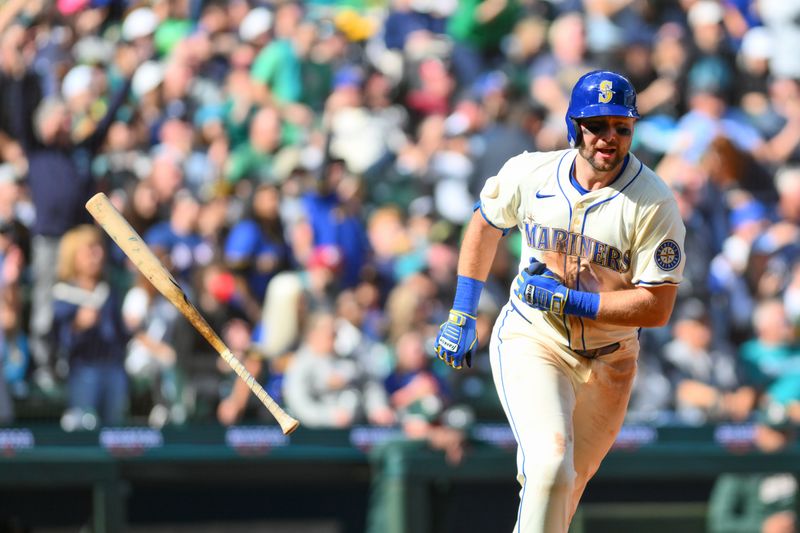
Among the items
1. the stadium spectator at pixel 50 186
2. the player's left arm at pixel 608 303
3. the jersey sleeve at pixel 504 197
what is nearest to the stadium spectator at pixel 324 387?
the stadium spectator at pixel 50 186

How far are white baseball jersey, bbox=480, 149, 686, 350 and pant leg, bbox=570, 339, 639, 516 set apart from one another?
10cm

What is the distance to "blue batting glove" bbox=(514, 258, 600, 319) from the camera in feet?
18.6

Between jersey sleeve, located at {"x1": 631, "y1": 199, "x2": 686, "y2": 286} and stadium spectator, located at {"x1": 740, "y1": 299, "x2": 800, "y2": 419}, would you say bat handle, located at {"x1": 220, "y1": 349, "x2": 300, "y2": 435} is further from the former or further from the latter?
stadium spectator, located at {"x1": 740, "y1": 299, "x2": 800, "y2": 419}

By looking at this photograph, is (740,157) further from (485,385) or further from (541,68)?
(485,385)

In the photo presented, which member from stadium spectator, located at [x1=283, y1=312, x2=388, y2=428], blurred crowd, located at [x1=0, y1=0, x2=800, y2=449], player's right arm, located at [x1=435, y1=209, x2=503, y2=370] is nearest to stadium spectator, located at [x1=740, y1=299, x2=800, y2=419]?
blurred crowd, located at [x1=0, y1=0, x2=800, y2=449]

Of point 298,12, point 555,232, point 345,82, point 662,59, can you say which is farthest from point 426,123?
point 555,232

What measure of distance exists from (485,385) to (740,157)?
3.40 m

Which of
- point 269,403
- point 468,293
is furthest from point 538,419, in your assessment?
point 269,403

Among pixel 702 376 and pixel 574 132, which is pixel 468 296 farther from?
pixel 702 376

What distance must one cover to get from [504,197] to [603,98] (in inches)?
25.4

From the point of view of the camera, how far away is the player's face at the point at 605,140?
5.62 m

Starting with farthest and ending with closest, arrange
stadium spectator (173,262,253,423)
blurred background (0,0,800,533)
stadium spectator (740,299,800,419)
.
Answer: stadium spectator (740,299,800,419) → stadium spectator (173,262,253,423) → blurred background (0,0,800,533)

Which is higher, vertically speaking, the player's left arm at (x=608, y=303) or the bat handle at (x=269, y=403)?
the player's left arm at (x=608, y=303)

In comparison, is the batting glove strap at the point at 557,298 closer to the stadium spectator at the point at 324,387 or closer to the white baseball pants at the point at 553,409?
the white baseball pants at the point at 553,409
